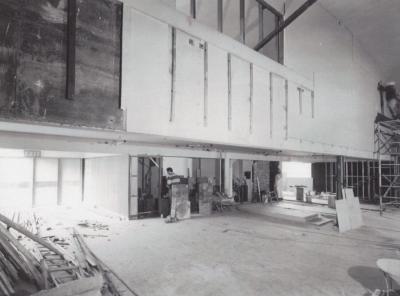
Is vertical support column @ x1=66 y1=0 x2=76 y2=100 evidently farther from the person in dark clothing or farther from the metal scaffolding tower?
the person in dark clothing

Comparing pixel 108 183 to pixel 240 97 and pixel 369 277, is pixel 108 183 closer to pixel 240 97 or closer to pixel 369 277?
pixel 240 97

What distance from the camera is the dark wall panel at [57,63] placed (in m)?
2.25

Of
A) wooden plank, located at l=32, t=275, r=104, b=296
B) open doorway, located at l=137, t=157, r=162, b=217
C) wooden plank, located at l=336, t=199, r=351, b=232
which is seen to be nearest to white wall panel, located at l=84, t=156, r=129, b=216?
open doorway, located at l=137, t=157, r=162, b=217

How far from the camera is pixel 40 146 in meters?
5.53

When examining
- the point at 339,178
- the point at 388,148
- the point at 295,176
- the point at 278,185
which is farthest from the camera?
the point at 295,176

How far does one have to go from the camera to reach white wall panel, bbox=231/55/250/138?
14.5ft

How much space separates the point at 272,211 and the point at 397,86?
942 cm

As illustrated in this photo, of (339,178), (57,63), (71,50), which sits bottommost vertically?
(339,178)

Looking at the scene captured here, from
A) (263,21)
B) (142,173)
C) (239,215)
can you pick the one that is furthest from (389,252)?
(142,173)

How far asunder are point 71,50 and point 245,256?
420 centimetres

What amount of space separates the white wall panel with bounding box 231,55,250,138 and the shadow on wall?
108 inches

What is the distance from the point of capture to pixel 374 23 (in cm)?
851

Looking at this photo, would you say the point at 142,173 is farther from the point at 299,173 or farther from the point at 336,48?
the point at 299,173

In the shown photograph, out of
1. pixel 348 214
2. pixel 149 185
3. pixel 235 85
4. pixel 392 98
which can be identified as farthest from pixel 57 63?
pixel 392 98
